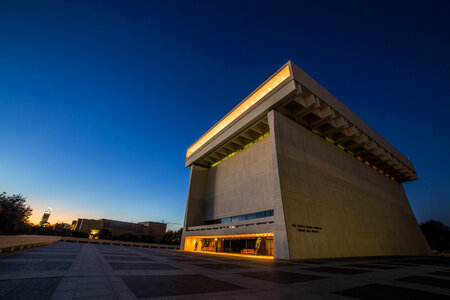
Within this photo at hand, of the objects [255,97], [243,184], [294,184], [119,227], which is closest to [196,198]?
[243,184]

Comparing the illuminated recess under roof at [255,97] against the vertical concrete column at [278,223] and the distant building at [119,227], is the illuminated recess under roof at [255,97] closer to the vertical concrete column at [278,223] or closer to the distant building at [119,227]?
the vertical concrete column at [278,223]

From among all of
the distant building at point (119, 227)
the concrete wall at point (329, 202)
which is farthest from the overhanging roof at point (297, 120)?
the distant building at point (119, 227)

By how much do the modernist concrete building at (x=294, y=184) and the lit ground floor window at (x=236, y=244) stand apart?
13 cm

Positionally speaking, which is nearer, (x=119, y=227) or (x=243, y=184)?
(x=243, y=184)

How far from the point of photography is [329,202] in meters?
24.3

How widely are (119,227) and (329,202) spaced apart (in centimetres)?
9146

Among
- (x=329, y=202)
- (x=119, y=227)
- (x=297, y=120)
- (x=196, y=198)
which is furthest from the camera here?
(x=119, y=227)

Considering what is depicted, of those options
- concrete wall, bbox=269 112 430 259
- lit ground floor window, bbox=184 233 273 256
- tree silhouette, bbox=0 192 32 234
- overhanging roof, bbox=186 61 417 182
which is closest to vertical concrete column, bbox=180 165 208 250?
overhanging roof, bbox=186 61 417 182

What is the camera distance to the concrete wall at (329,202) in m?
19.9

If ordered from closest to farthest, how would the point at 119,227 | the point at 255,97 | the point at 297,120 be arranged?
the point at 297,120 → the point at 255,97 → the point at 119,227

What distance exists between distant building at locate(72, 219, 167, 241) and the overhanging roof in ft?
210

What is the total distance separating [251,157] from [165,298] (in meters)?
28.1

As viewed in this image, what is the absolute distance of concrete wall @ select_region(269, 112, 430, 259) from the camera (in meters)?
19.9

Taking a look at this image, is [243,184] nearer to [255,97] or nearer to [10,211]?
[255,97]
